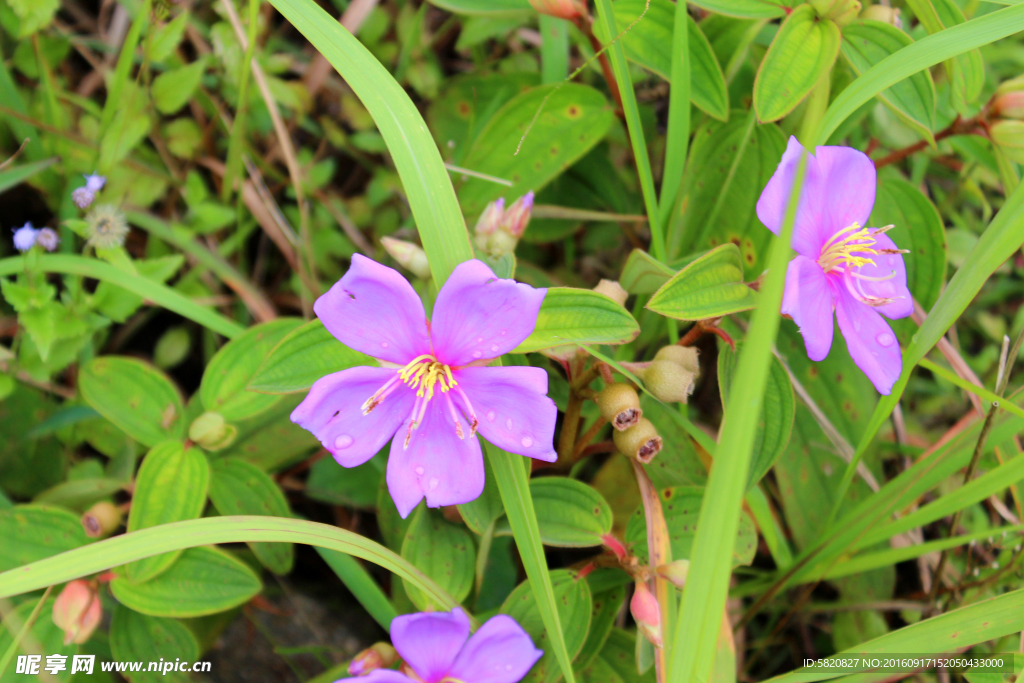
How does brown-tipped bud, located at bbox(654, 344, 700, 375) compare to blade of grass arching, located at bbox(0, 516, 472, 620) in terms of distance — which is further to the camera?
brown-tipped bud, located at bbox(654, 344, 700, 375)

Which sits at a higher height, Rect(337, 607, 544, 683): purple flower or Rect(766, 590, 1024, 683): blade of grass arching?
Rect(766, 590, 1024, 683): blade of grass arching

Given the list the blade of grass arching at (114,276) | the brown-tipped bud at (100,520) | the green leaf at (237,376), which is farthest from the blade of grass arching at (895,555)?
the brown-tipped bud at (100,520)

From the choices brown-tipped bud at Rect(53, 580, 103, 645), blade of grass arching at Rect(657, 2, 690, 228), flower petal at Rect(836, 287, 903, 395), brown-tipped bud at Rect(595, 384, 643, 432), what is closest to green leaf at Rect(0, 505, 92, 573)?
brown-tipped bud at Rect(53, 580, 103, 645)

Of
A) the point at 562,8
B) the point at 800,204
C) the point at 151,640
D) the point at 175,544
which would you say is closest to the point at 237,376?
the point at 175,544

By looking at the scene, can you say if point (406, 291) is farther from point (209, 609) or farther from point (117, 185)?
point (117, 185)

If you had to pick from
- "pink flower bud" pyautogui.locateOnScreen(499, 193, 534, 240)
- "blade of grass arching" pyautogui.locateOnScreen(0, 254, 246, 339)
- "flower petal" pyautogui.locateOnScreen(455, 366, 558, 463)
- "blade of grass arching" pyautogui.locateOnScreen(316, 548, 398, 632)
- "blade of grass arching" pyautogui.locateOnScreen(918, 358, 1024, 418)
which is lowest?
"blade of grass arching" pyautogui.locateOnScreen(316, 548, 398, 632)

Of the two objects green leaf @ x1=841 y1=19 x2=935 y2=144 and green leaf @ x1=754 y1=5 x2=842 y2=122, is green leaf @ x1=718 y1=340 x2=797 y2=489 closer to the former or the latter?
green leaf @ x1=754 y1=5 x2=842 y2=122

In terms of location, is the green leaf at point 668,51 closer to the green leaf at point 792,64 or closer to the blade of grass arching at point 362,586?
the green leaf at point 792,64
